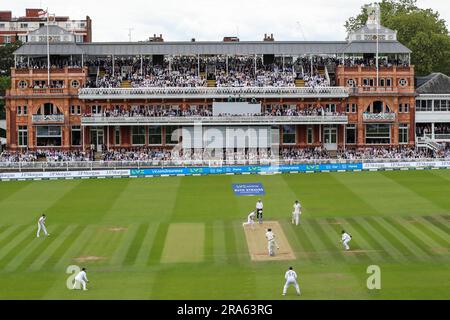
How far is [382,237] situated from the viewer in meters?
36.1

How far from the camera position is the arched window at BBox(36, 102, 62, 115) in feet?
240

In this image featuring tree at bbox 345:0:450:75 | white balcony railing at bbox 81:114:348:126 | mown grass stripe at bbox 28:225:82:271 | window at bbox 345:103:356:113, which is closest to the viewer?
mown grass stripe at bbox 28:225:82:271

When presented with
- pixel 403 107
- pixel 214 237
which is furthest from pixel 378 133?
pixel 214 237

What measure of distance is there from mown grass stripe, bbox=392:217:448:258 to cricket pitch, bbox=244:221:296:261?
5826 millimetres

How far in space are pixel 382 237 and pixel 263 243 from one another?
5.56 m

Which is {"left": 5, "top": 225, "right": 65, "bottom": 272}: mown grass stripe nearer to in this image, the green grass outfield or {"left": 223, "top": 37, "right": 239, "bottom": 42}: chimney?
the green grass outfield

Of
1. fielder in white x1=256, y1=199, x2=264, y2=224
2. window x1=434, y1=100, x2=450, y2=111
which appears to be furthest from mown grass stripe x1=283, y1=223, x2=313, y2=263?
window x1=434, y1=100, x2=450, y2=111

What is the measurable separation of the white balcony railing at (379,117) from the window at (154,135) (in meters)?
19.4

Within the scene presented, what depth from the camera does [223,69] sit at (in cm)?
7712

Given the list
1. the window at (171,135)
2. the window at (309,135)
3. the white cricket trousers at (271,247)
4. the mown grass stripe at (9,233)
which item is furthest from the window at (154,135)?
the white cricket trousers at (271,247)
